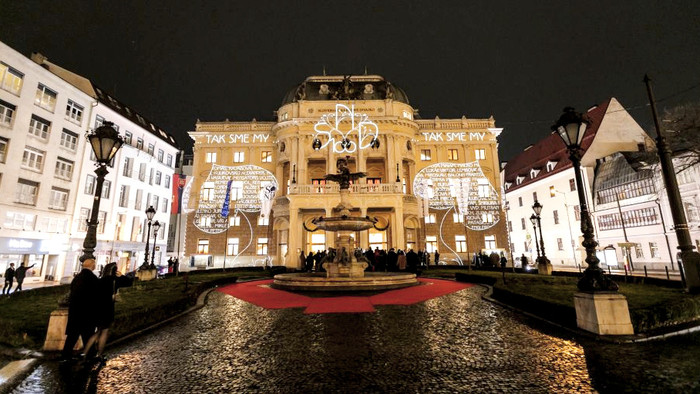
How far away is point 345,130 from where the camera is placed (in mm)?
37031

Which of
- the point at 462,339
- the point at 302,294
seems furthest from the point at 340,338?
the point at 302,294

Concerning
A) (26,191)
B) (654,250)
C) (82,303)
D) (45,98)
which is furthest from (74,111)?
(654,250)

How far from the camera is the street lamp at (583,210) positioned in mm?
6895

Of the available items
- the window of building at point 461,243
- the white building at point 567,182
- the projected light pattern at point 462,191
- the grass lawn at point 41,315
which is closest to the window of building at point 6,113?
the grass lawn at point 41,315

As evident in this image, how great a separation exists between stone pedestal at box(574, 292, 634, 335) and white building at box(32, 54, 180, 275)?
3189 cm

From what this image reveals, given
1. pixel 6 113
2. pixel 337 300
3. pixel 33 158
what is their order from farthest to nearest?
pixel 33 158 < pixel 6 113 < pixel 337 300

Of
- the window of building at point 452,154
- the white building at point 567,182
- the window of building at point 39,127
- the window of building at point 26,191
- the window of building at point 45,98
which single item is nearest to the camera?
the window of building at point 26,191

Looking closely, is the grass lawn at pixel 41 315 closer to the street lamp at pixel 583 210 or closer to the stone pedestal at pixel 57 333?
the stone pedestal at pixel 57 333

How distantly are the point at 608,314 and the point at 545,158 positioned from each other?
158ft

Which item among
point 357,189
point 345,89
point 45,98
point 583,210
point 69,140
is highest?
point 345,89

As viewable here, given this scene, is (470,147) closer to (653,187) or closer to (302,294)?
(653,187)

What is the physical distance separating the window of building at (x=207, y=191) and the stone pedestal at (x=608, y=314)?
37.7 meters

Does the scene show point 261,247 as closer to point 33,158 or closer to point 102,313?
point 33,158

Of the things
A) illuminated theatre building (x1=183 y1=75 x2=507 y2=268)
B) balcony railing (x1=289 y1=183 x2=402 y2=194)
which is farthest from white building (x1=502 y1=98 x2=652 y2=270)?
balcony railing (x1=289 y1=183 x2=402 y2=194)
